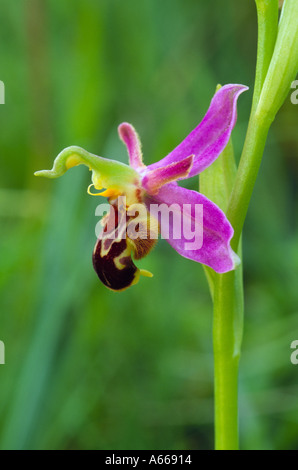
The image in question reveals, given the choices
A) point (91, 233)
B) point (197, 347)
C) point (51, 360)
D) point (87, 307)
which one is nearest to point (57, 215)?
point (91, 233)

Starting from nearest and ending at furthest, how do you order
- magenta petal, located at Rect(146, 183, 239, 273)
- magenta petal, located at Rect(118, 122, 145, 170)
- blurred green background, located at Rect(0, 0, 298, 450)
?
magenta petal, located at Rect(146, 183, 239, 273) < magenta petal, located at Rect(118, 122, 145, 170) < blurred green background, located at Rect(0, 0, 298, 450)

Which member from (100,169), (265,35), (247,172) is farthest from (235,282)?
(265,35)

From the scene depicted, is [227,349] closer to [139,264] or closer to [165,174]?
[165,174]

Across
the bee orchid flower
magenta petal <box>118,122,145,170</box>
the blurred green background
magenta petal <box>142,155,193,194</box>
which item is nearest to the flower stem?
the bee orchid flower

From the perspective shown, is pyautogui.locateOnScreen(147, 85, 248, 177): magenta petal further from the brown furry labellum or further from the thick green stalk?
the brown furry labellum

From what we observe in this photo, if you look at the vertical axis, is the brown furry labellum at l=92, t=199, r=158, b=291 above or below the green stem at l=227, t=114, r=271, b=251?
below
